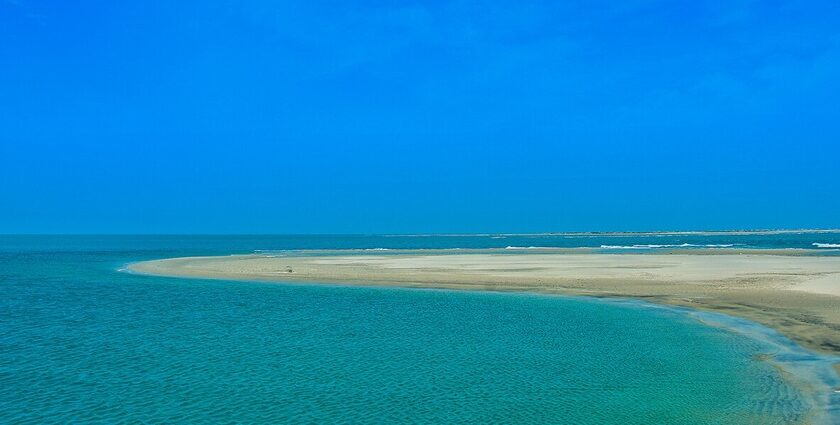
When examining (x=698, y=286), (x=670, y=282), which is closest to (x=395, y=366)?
(x=698, y=286)

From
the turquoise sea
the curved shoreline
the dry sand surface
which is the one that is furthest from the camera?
the dry sand surface

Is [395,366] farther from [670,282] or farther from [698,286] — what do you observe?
[670,282]

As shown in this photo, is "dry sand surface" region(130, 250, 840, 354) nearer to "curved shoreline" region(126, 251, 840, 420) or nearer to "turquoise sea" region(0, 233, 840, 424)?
"curved shoreline" region(126, 251, 840, 420)

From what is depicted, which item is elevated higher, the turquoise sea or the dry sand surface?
the dry sand surface

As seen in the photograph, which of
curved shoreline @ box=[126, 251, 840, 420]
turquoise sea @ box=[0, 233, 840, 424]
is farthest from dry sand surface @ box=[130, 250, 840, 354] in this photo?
turquoise sea @ box=[0, 233, 840, 424]

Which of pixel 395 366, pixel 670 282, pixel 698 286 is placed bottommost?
pixel 395 366

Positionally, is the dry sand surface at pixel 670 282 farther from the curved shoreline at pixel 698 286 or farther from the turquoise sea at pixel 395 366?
the turquoise sea at pixel 395 366

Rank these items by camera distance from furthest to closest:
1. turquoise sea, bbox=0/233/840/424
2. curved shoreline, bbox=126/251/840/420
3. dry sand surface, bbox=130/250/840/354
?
dry sand surface, bbox=130/250/840/354
curved shoreline, bbox=126/251/840/420
turquoise sea, bbox=0/233/840/424

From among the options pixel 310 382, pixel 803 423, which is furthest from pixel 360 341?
pixel 803 423

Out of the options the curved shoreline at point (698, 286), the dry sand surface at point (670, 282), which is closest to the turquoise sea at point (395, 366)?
the curved shoreline at point (698, 286)
